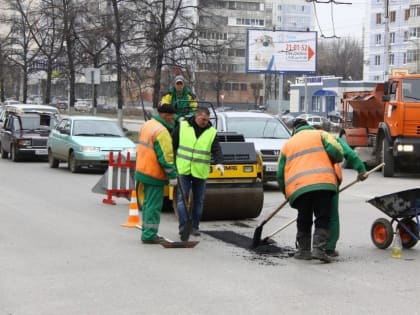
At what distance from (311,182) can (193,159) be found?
2.13 metres

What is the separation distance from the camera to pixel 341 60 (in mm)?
125625

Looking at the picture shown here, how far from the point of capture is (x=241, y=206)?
11680 mm

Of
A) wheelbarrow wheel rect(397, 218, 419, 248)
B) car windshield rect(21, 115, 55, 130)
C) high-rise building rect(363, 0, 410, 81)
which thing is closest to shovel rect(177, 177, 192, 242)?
wheelbarrow wheel rect(397, 218, 419, 248)

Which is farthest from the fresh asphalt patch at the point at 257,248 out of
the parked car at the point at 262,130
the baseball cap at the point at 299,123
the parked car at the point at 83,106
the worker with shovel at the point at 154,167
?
the parked car at the point at 83,106

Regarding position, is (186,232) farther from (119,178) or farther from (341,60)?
(341,60)

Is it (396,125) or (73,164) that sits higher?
(396,125)

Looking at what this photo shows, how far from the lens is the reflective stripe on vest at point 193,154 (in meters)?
9.84

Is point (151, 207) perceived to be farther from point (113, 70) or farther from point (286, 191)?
point (113, 70)

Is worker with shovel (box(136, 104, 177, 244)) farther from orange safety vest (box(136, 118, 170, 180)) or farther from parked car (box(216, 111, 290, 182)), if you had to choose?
parked car (box(216, 111, 290, 182))

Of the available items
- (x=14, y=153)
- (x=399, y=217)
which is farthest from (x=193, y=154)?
(x=14, y=153)

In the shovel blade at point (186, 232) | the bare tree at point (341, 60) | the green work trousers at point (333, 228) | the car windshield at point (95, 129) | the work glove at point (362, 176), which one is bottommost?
the shovel blade at point (186, 232)

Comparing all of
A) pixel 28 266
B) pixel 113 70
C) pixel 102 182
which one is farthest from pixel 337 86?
pixel 28 266

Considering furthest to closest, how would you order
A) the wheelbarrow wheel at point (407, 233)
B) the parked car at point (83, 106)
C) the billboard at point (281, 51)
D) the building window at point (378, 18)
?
the building window at point (378, 18), the parked car at point (83, 106), the billboard at point (281, 51), the wheelbarrow wheel at point (407, 233)

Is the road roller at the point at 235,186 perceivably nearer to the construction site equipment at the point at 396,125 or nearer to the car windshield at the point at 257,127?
the car windshield at the point at 257,127
